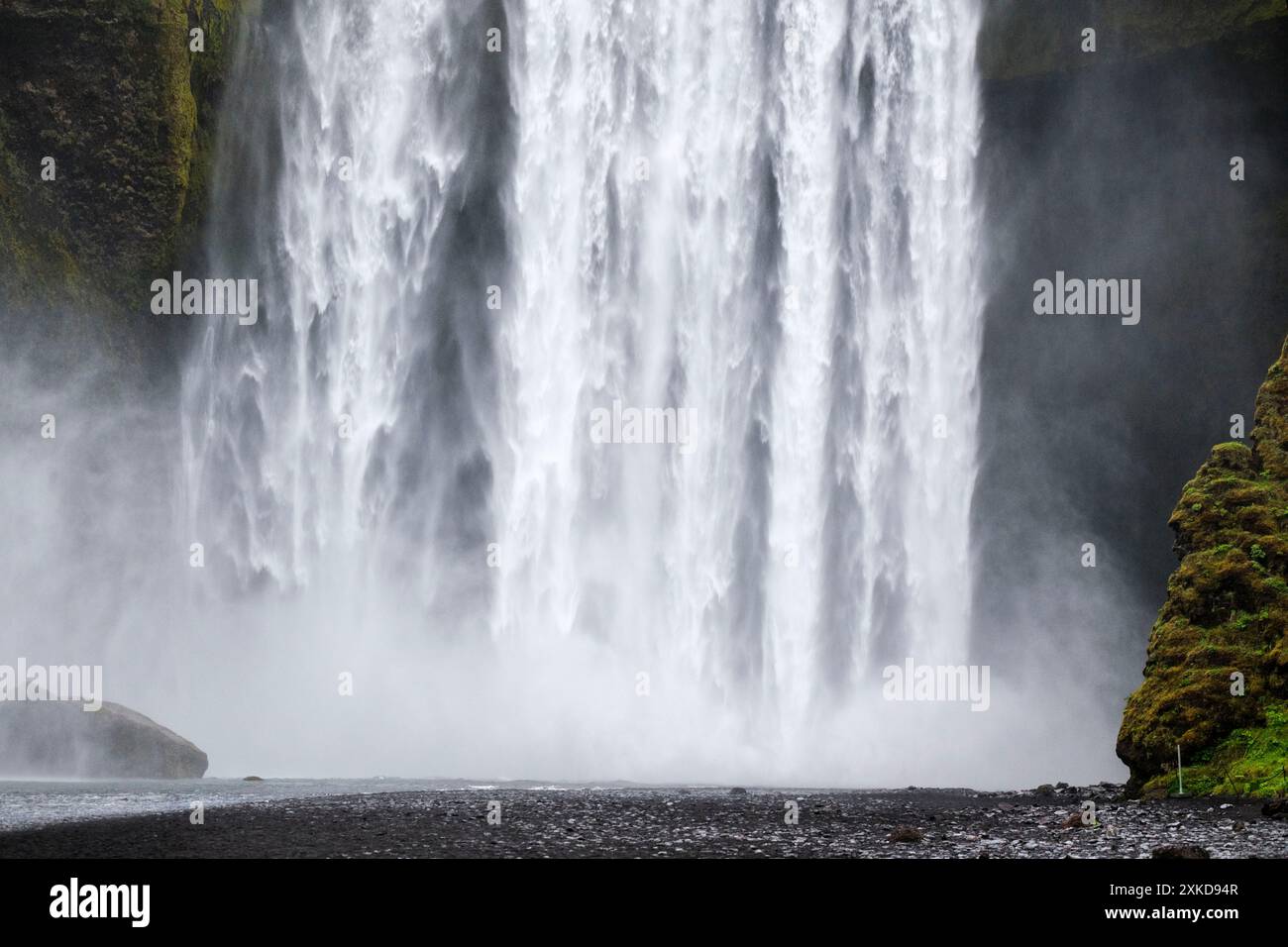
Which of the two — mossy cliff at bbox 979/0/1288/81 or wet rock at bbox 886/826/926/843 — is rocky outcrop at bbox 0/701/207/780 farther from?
mossy cliff at bbox 979/0/1288/81

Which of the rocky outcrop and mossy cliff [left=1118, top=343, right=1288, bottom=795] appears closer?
mossy cliff [left=1118, top=343, right=1288, bottom=795]

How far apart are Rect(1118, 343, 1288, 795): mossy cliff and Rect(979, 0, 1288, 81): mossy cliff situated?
13.7 metres

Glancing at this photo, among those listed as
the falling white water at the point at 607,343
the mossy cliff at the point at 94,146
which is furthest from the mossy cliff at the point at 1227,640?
the mossy cliff at the point at 94,146

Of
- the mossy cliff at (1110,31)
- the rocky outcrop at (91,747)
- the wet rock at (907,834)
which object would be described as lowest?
the rocky outcrop at (91,747)

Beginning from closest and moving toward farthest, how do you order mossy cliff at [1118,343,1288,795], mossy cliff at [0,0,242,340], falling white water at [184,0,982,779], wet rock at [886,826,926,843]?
wet rock at [886,826,926,843] < mossy cliff at [1118,343,1288,795] < mossy cliff at [0,0,242,340] < falling white water at [184,0,982,779]

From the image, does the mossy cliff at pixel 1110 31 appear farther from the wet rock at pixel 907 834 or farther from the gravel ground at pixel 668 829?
the wet rock at pixel 907 834

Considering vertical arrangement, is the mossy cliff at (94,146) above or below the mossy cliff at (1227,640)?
above

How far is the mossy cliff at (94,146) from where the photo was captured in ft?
109

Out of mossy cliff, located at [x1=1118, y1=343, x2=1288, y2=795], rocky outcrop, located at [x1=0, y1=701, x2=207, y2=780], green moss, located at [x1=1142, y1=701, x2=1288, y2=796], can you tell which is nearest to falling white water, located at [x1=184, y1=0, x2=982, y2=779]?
rocky outcrop, located at [x1=0, y1=701, x2=207, y2=780]

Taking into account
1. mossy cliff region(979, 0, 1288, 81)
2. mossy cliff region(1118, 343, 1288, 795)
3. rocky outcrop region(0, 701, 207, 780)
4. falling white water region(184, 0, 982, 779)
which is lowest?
rocky outcrop region(0, 701, 207, 780)

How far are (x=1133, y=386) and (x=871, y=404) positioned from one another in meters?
7.65

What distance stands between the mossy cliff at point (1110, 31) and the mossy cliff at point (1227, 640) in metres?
13.7

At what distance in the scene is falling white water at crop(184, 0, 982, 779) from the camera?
110ft
